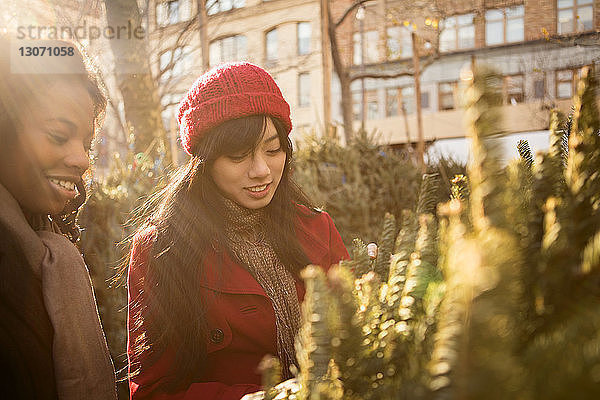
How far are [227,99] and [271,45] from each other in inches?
991

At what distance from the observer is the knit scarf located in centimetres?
191

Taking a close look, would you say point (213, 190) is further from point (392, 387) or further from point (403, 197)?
point (403, 197)

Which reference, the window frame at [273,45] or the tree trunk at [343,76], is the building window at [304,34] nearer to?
the window frame at [273,45]

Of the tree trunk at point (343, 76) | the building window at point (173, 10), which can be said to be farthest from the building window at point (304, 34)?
the building window at point (173, 10)

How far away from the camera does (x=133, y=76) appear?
6.28 m

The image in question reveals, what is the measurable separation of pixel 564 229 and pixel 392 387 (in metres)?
0.22

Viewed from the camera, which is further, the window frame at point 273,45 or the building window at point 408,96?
the building window at point 408,96

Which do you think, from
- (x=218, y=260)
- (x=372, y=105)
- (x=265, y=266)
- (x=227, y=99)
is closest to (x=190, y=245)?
(x=218, y=260)

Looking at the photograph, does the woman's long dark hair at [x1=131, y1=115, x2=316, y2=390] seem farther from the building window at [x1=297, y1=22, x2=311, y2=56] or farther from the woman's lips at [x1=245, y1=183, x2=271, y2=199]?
the building window at [x1=297, y1=22, x2=311, y2=56]

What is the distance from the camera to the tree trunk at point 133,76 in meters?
6.23

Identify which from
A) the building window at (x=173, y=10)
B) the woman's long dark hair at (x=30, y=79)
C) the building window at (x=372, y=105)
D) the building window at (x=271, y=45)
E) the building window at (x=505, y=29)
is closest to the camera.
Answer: the woman's long dark hair at (x=30, y=79)

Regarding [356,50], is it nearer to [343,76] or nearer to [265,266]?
[343,76]

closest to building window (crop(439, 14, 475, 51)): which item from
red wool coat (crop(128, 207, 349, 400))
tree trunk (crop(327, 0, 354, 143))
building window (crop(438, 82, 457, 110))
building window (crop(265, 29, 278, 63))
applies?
building window (crop(438, 82, 457, 110))

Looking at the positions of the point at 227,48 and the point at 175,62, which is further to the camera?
the point at 227,48
